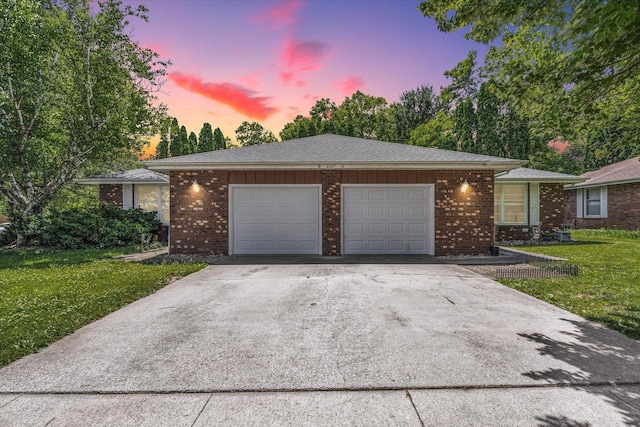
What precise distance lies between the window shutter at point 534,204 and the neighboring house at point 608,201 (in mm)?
3979

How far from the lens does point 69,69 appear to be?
1236cm

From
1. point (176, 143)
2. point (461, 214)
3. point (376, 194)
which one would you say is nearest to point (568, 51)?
point (461, 214)

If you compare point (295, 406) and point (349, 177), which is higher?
point (349, 177)

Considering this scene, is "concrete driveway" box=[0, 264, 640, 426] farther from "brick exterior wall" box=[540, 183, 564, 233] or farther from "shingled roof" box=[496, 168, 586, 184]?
"brick exterior wall" box=[540, 183, 564, 233]

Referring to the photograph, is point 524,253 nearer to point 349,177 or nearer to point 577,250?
point 577,250

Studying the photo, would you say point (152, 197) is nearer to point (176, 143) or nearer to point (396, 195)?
point (396, 195)

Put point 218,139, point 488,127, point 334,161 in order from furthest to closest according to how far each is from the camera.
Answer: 1. point 218,139
2. point 488,127
3. point 334,161

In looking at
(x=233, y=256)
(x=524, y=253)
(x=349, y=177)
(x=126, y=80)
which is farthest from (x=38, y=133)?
(x=524, y=253)

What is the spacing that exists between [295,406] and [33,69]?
1494 cm

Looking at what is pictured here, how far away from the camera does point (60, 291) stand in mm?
5523

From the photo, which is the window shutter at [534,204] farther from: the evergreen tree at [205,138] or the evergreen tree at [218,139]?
the evergreen tree at [218,139]

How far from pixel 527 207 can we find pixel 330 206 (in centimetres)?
964

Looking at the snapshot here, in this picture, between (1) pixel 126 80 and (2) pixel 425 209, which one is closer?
(2) pixel 425 209

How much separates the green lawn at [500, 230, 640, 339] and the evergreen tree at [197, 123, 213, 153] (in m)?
28.3
